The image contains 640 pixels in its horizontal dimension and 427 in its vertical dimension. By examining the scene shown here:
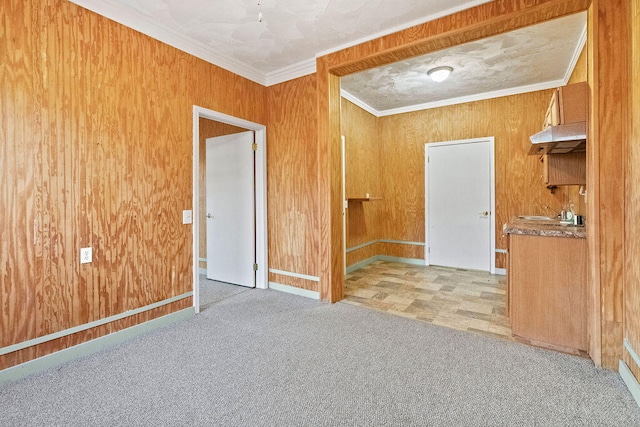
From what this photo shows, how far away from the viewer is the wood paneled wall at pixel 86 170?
1999 mm

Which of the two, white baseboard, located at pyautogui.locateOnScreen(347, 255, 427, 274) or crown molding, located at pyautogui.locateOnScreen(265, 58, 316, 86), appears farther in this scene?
white baseboard, located at pyautogui.locateOnScreen(347, 255, 427, 274)

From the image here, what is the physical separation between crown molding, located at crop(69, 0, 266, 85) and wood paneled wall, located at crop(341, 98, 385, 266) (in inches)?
70.3

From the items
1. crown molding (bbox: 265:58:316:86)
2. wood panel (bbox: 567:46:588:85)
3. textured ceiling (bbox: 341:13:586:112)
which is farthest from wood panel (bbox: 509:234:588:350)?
crown molding (bbox: 265:58:316:86)

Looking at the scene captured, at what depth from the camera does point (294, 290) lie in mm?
3762

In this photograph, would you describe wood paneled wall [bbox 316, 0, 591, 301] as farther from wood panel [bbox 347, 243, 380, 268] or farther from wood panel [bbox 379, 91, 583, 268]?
wood panel [bbox 379, 91, 583, 268]

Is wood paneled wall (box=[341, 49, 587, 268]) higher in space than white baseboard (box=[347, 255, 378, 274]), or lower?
higher

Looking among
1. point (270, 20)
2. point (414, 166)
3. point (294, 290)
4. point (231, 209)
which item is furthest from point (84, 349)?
point (414, 166)

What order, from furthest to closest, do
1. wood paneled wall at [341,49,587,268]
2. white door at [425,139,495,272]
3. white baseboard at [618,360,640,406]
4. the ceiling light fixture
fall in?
1. white door at [425,139,495,272]
2. wood paneled wall at [341,49,587,268]
3. the ceiling light fixture
4. white baseboard at [618,360,640,406]

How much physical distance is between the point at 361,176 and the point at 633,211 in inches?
140

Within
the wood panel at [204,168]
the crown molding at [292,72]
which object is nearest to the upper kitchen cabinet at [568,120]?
the crown molding at [292,72]

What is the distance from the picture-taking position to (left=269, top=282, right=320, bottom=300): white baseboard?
3.60 meters

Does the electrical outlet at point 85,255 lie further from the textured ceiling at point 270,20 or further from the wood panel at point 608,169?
the wood panel at point 608,169

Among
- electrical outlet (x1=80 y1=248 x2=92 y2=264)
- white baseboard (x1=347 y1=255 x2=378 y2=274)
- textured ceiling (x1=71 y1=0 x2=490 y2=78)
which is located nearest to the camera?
electrical outlet (x1=80 y1=248 x2=92 y2=264)

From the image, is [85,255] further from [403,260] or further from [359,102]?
[403,260]
